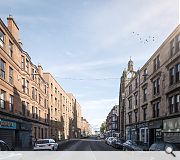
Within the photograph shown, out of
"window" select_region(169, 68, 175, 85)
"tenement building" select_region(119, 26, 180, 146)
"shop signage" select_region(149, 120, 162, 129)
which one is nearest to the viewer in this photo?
"tenement building" select_region(119, 26, 180, 146)

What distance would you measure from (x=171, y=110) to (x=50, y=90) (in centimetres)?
3294

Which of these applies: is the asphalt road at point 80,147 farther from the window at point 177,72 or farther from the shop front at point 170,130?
the window at point 177,72

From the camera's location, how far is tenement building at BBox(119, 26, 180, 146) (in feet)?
118

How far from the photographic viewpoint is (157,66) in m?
43.0

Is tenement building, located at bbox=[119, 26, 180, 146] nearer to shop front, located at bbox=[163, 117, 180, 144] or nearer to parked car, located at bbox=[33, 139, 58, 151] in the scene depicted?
shop front, located at bbox=[163, 117, 180, 144]

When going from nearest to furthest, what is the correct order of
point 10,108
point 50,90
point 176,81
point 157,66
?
point 50,90, point 10,108, point 176,81, point 157,66

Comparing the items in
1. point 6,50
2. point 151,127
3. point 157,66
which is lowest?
point 151,127

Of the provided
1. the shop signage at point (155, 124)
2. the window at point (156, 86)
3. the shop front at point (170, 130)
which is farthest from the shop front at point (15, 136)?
the window at point (156, 86)

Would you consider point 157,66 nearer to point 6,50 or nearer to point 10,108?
point 10,108

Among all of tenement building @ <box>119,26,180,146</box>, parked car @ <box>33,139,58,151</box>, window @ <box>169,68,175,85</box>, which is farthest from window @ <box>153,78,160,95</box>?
parked car @ <box>33,139,58,151</box>

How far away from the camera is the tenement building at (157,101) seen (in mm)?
35969

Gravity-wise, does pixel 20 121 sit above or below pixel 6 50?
below
